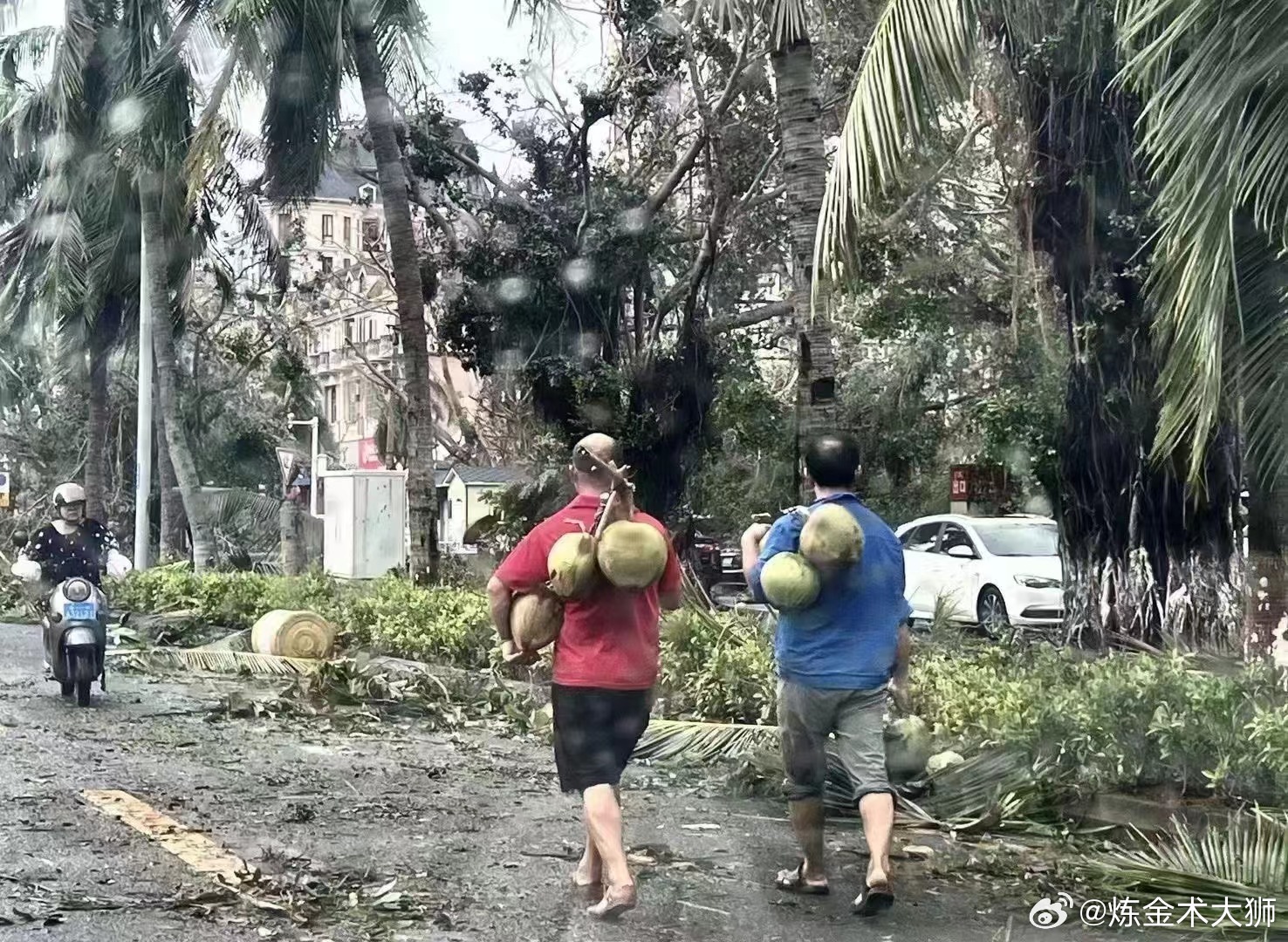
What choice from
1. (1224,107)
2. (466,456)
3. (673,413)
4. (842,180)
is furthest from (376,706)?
(466,456)

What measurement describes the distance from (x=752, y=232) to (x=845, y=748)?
1677 centimetres

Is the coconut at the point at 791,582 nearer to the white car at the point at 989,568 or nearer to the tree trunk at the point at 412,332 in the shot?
the white car at the point at 989,568

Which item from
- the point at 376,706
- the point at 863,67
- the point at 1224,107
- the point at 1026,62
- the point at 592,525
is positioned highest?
the point at 1026,62

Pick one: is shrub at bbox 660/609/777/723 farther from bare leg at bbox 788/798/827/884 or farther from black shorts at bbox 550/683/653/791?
black shorts at bbox 550/683/653/791

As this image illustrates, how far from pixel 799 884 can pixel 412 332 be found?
11.7 meters

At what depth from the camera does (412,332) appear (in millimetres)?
16891

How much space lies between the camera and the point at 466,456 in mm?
30688

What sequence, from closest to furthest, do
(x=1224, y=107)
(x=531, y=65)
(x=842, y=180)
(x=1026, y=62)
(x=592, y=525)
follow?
1. (x=592, y=525)
2. (x=1224, y=107)
3. (x=842, y=180)
4. (x=1026, y=62)
5. (x=531, y=65)

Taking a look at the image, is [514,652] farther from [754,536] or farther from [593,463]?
[754,536]

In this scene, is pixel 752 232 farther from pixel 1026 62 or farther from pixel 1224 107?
pixel 1224 107

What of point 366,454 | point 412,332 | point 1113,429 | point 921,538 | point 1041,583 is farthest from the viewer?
point 366,454

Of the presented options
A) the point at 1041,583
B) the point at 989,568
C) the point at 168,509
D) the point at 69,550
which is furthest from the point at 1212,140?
the point at 168,509

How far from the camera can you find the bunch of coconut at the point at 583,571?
5.29 metres

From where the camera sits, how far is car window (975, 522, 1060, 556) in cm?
1786
